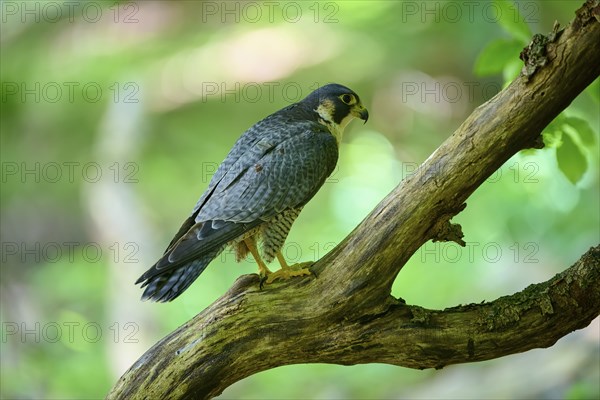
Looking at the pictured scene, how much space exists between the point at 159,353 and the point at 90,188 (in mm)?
6161

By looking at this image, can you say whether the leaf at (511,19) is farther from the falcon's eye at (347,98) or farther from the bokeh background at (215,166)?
the bokeh background at (215,166)

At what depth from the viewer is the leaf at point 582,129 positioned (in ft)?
11.6

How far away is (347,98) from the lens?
539 centimetres

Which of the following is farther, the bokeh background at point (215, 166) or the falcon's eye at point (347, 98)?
the bokeh background at point (215, 166)

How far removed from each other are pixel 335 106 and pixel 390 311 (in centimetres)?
206

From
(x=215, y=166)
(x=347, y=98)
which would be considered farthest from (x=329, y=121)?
(x=215, y=166)

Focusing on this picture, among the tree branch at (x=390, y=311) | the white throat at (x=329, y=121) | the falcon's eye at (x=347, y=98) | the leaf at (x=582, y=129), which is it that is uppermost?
the falcon's eye at (x=347, y=98)

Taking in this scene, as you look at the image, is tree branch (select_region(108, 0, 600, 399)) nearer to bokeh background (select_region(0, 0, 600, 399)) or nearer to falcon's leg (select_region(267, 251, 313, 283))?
falcon's leg (select_region(267, 251, 313, 283))

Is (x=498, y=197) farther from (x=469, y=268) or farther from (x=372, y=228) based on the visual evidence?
(x=372, y=228)

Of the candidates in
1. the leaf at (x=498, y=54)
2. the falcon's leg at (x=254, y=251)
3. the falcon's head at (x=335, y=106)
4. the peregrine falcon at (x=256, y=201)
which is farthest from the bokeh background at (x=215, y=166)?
A: the leaf at (x=498, y=54)

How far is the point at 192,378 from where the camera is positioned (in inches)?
149

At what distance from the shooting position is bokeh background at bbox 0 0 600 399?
7281 millimetres

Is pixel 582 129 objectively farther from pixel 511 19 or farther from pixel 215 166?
pixel 215 166

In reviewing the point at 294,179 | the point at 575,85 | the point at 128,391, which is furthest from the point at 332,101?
the point at 128,391
